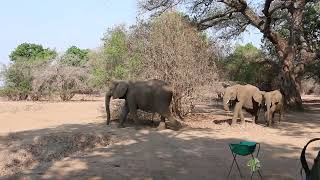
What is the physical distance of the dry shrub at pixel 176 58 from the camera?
1728cm

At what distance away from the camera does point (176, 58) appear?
17266 mm

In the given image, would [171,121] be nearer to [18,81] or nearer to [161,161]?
[161,161]

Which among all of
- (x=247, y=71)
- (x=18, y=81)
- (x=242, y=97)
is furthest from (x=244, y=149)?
(x=18, y=81)

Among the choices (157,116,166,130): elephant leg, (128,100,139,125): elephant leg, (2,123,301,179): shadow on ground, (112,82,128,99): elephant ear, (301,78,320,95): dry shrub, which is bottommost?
(2,123,301,179): shadow on ground

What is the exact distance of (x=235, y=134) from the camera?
46.7 feet

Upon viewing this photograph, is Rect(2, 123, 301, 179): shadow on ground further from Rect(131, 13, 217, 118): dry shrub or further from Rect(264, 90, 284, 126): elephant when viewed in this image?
Rect(131, 13, 217, 118): dry shrub

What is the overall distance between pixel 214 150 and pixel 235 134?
11.2 feet

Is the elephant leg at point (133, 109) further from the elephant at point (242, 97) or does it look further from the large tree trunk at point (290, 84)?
the large tree trunk at point (290, 84)

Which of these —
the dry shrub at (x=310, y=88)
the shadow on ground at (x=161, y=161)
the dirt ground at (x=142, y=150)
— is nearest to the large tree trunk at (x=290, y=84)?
the dirt ground at (x=142, y=150)

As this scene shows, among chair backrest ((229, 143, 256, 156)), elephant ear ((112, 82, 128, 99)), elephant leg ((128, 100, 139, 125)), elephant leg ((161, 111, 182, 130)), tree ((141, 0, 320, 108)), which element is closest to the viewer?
chair backrest ((229, 143, 256, 156))

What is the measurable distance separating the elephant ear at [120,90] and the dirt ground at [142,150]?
1036 millimetres

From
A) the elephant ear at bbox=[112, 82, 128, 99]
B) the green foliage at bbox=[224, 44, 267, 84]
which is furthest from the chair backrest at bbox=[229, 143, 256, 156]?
the green foliage at bbox=[224, 44, 267, 84]

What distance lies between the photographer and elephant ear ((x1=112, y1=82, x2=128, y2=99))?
50.4 ft

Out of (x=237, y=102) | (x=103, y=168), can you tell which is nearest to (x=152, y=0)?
(x=237, y=102)
